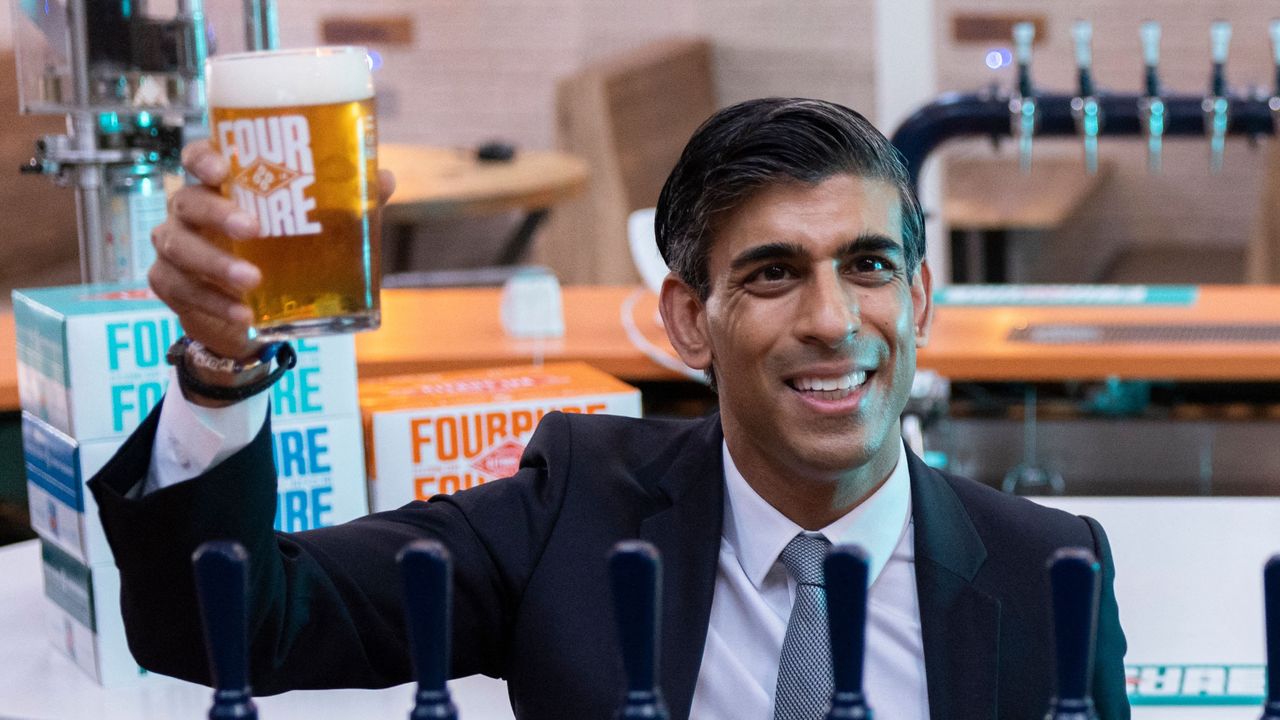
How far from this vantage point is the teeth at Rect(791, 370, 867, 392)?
49.0 inches

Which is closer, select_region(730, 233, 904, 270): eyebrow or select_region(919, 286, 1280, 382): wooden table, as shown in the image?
select_region(730, 233, 904, 270): eyebrow

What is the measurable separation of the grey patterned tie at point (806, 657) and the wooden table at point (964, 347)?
1.51 metres

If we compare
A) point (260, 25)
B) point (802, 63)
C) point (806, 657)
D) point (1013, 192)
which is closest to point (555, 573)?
point (806, 657)

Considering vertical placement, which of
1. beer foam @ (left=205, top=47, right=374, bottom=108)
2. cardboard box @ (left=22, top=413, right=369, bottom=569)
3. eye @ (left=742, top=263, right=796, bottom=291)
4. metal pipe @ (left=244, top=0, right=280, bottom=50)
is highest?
metal pipe @ (left=244, top=0, right=280, bottom=50)

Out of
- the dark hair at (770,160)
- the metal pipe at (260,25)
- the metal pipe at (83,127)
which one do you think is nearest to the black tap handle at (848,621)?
the dark hair at (770,160)

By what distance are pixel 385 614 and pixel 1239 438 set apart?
2.03 m

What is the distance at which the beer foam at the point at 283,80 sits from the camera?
104 cm

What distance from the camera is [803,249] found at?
4.13 ft

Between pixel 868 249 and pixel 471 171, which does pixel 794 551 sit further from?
pixel 471 171

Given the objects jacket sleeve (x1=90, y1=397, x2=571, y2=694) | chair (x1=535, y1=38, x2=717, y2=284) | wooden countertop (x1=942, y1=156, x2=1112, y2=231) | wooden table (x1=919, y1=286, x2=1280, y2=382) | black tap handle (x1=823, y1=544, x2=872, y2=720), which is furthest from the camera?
chair (x1=535, y1=38, x2=717, y2=284)

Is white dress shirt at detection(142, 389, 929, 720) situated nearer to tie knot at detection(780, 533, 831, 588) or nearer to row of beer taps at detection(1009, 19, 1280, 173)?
tie knot at detection(780, 533, 831, 588)

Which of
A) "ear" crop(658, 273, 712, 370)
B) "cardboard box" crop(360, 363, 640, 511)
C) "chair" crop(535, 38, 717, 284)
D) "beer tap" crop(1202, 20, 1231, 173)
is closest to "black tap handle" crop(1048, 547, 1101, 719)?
"ear" crop(658, 273, 712, 370)

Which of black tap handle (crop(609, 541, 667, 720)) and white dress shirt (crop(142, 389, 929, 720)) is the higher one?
black tap handle (crop(609, 541, 667, 720))

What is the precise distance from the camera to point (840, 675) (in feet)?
2.64
